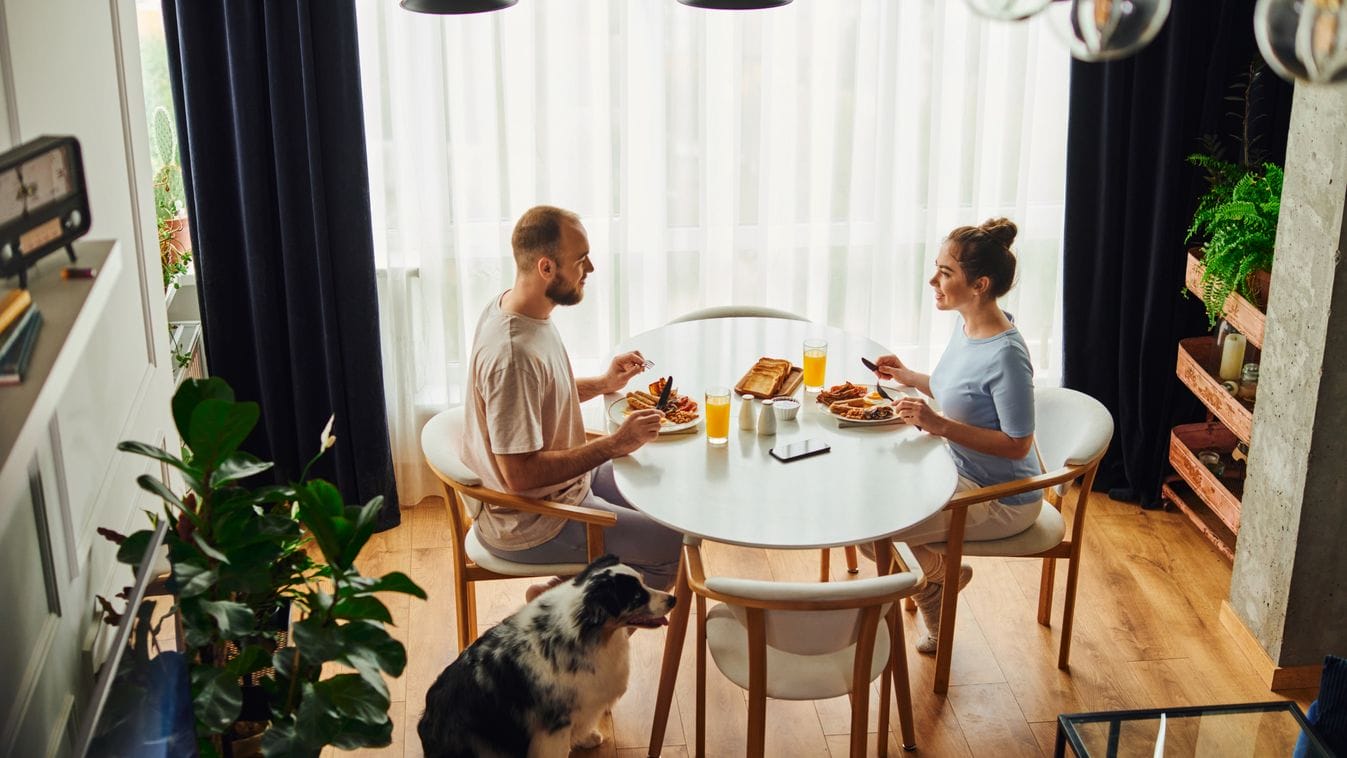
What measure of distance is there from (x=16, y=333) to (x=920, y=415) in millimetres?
2174

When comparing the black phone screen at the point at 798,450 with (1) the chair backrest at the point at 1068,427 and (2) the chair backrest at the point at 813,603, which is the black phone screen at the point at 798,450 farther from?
(1) the chair backrest at the point at 1068,427

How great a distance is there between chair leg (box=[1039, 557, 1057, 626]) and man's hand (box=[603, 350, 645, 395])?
1299 millimetres

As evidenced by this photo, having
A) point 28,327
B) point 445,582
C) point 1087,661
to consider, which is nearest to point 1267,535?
point 1087,661

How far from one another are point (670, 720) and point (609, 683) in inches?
24.7

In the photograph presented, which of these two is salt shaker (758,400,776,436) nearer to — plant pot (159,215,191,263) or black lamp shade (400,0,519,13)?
black lamp shade (400,0,519,13)

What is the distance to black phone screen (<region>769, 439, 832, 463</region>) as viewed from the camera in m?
2.96

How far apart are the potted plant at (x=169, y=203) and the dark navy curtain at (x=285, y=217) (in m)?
0.09

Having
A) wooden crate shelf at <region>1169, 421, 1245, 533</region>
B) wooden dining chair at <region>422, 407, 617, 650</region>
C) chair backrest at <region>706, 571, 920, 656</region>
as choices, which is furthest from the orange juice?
wooden crate shelf at <region>1169, 421, 1245, 533</region>

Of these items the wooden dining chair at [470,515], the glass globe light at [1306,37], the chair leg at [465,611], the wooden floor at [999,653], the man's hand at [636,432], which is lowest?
the wooden floor at [999,653]

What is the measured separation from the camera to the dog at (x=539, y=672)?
2648mm

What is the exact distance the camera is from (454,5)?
2219mm

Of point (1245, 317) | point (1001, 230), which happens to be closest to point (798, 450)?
point (1001, 230)

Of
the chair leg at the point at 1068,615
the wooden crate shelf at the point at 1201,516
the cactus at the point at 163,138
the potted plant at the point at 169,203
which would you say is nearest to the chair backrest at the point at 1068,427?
the chair leg at the point at 1068,615

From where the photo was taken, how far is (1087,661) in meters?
3.55
